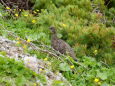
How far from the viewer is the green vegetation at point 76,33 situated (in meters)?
5.32

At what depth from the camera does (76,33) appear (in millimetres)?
6836

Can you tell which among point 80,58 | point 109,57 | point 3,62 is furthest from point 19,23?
point 3,62

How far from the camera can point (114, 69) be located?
589 cm

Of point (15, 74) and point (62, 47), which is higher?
point (15, 74)

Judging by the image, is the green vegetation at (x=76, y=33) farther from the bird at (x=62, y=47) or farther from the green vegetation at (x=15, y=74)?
the bird at (x=62, y=47)

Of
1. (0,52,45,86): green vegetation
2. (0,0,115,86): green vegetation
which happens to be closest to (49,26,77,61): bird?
(0,0,115,86): green vegetation

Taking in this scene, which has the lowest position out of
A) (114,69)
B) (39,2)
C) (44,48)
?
(114,69)

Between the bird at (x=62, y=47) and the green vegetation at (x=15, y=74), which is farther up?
the green vegetation at (x=15, y=74)

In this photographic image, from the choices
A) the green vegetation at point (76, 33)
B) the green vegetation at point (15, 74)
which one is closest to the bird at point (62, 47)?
the green vegetation at point (76, 33)

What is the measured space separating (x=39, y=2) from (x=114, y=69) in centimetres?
343

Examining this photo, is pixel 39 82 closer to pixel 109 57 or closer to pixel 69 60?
pixel 69 60

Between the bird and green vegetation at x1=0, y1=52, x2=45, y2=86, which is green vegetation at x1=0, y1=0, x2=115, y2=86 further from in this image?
the bird

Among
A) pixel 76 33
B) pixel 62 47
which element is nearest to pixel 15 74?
pixel 62 47

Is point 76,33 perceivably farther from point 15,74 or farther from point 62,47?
point 15,74
